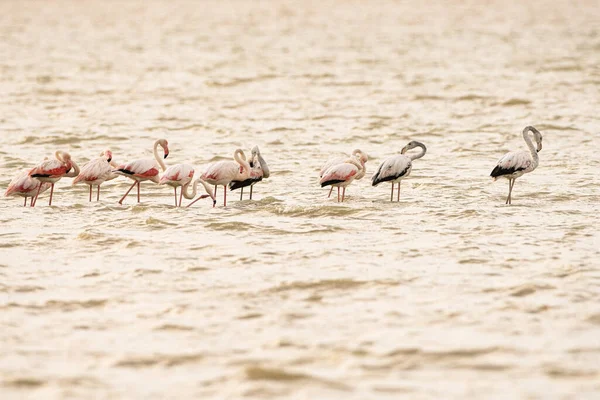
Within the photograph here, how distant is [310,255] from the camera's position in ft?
34.0

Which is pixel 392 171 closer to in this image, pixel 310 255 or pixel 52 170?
pixel 310 255

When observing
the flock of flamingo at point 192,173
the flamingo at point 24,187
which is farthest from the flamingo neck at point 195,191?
the flamingo at point 24,187

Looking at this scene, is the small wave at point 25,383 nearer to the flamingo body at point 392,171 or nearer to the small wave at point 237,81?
the flamingo body at point 392,171

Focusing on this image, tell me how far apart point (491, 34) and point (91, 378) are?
35.9 meters

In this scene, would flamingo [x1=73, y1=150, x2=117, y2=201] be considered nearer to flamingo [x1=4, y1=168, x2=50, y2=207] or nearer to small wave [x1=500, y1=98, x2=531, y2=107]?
flamingo [x1=4, y1=168, x2=50, y2=207]

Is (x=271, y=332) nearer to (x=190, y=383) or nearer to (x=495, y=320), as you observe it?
(x=190, y=383)

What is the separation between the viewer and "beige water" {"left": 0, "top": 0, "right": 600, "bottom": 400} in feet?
23.7

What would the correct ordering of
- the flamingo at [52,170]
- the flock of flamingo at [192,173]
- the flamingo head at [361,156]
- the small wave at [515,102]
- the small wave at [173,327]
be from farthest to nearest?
the small wave at [515,102], the flamingo head at [361,156], the flock of flamingo at [192,173], the flamingo at [52,170], the small wave at [173,327]

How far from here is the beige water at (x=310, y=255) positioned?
23.7 ft

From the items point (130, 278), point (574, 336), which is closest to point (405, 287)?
point (574, 336)

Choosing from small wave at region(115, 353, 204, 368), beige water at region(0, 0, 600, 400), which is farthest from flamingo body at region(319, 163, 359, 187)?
small wave at region(115, 353, 204, 368)

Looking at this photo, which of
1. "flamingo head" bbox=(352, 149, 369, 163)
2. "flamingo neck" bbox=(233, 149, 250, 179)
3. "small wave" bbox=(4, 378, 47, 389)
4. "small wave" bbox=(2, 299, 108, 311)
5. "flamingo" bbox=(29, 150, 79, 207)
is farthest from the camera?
"flamingo head" bbox=(352, 149, 369, 163)

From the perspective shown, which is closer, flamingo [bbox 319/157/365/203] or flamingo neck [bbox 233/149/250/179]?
flamingo [bbox 319/157/365/203]

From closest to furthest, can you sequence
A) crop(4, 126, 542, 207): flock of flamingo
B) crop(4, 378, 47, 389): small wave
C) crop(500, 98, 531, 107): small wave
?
crop(4, 378, 47, 389): small wave < crop(4, 126, 542, 207): flock of flamingo < crop(500, 98, 531, 107): small wave
